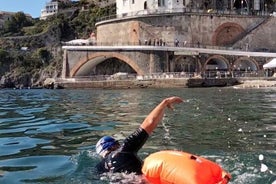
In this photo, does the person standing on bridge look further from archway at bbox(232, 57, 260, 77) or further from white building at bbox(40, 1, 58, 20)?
white building at bbox(40, 1, 58, 20)

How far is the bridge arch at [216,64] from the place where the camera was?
47438 millimetres

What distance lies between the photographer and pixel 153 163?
601 centimetres

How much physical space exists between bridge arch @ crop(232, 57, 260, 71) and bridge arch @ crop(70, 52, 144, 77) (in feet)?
32.7

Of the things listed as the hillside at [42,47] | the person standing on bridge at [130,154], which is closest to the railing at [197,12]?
the hillside at [42,47]

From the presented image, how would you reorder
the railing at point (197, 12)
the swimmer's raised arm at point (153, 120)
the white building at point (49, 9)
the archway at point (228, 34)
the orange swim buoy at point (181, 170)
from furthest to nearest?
the white building at point (49, 9), the archway at point (228, 34), the railing at point (197, 12), the swimmer's raised arm at point (153, 120), the orange swim buoy at point (181, 170)

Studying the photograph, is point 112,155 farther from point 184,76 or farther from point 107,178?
point 184,76

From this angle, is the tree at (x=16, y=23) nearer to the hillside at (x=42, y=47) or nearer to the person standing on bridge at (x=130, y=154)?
the hillside at (x=42, y=47)

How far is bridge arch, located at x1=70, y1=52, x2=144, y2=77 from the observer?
48.7 meters

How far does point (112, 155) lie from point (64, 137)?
517 cm

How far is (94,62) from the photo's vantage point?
53.7 metres

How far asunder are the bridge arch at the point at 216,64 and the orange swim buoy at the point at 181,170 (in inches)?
1654

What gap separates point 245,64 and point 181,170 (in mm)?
45310

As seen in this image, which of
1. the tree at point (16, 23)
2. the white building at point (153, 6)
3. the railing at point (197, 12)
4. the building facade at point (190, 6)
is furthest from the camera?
the tree at point (16, 23)

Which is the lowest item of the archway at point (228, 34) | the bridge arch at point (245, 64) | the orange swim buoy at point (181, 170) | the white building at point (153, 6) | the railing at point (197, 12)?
the orange swim buoy at point (181, 170)
